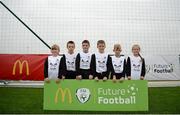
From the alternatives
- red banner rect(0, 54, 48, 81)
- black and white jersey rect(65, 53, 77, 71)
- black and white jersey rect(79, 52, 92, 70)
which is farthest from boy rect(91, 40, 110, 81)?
red banner rect(0, 54, 48, 81)

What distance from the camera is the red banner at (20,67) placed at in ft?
45.7

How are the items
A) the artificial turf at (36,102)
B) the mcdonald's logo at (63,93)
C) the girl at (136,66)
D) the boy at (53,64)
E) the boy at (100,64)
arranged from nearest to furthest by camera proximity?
1. the mcdonald's logo at (63,93)
2. the boy at (100,64)
3. the boy at (53,64)
4. the girl at (136,66)
5. the artificial turf at (36,102)

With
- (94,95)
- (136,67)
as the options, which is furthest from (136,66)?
(94,95)

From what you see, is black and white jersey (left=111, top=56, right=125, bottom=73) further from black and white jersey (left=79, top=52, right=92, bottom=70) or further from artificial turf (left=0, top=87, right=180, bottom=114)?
artificial turf (left=0, top=87, right=180, bottom=114)

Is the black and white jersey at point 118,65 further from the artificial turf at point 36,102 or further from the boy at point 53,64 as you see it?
the boy at point 53,64

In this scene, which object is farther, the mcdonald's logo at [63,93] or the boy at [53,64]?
the boy at [53,64]

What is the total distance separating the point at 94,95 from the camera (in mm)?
6648

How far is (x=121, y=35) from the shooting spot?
51.3ft

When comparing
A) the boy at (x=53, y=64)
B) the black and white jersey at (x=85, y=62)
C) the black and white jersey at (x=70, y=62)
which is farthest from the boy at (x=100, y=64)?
the boy at (x=53, y=64)

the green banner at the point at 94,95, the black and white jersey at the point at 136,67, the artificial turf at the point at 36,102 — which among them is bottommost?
the artificial turf at the point at 36,102

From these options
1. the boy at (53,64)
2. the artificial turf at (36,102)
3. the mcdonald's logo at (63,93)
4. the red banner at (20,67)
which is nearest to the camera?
the mcdonald's logo at (63,93)

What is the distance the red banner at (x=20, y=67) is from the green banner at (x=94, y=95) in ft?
24.6

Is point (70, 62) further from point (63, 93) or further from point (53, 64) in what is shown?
point (63, 93)

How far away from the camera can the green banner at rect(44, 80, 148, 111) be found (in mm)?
6605
